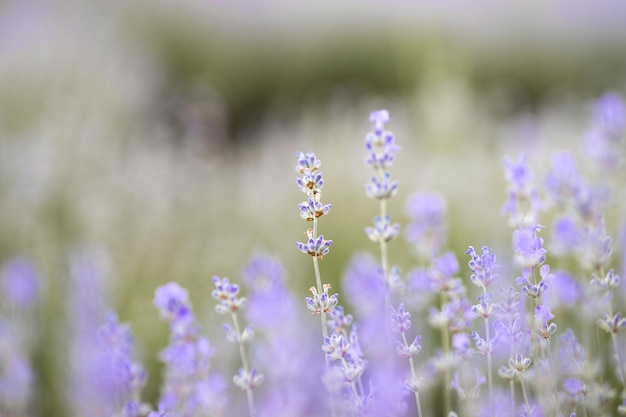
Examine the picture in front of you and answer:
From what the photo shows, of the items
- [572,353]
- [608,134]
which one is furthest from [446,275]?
[608,134]

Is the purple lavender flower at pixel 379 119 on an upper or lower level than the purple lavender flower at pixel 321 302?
upper

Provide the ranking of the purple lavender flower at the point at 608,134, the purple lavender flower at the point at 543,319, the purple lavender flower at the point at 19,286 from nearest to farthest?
the purple lavender flower at the point at 543,319
the purple lavender flower at the point at 608,134
the purple lavender flower at the point at 19,286

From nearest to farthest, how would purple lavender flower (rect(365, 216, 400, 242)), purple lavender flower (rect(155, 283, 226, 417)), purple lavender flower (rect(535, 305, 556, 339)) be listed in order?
1. purple lavender flower (rect(535, 305, 556, 339))
2. purple lavender flower (rect(365, 216, 400, 242))
3. purple lavender flower (rect(155, 283, 226, 417))

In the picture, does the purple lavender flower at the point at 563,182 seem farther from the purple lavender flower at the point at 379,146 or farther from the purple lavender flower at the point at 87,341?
the purple lavender flower at the point at 87,341

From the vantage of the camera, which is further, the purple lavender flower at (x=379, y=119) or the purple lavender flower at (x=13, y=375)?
the purple lavender flower at (x=13, y=375)

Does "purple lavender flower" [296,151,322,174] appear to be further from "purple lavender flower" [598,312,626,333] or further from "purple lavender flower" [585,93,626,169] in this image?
"purple lavender flower" [585,93,626,169]

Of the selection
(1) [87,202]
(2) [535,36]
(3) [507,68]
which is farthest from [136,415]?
(2) [535,36]

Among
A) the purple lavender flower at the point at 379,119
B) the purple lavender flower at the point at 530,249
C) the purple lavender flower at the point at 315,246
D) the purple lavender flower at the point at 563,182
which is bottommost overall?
the purple lavender flower at the point at 530,249

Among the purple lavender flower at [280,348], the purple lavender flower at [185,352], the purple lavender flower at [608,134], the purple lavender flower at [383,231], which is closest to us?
the purple lavender flower at [383,231]

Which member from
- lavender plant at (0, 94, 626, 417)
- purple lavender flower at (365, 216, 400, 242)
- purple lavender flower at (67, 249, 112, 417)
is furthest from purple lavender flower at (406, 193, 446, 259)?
purple lavender flower at (67, 249, 112, 417)

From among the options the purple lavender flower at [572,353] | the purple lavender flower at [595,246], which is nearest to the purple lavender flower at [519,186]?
the purple lavender flower at [595,246]
